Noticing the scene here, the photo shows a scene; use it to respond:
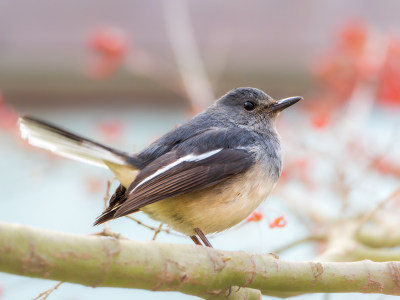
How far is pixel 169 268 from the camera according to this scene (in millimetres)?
1354

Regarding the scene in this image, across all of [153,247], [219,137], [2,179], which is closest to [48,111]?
[2,179]

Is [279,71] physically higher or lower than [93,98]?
higher

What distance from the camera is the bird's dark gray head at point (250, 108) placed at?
2.44 m

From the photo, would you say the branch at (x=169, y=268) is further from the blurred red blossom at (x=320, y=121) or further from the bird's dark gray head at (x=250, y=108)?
the blurred red blossom at (x=320, y=121)

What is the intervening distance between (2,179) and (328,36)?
3.16m

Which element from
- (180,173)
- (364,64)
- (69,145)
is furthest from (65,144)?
(364,64)

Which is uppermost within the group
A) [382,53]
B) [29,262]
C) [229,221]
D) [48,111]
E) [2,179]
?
[382,53]

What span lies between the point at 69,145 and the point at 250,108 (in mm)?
893

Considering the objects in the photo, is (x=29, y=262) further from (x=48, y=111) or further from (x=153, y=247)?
(x=48, y=111)

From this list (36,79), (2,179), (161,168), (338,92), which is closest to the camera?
(161,168)

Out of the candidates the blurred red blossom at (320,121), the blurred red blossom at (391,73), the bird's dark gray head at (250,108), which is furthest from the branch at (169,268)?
the blurred red blossom at (391,73)

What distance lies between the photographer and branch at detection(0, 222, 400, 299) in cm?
120

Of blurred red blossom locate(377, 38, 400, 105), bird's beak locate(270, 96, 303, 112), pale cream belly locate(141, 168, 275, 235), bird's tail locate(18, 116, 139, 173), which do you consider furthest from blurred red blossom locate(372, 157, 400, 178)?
bird's tail locate(18, 116, 139, 173)

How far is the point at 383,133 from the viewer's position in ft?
16.6
